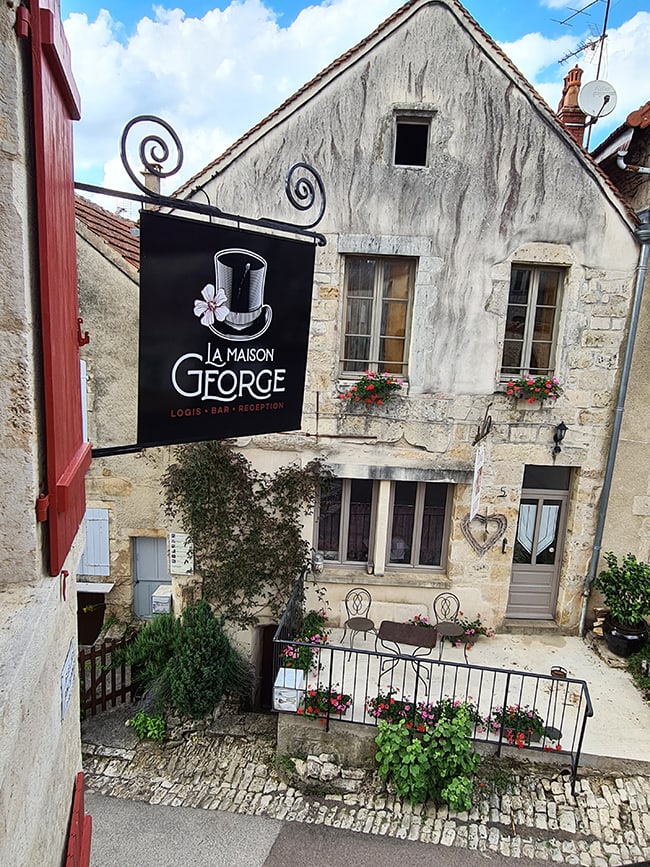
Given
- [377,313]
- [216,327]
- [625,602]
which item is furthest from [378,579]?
[216,327]

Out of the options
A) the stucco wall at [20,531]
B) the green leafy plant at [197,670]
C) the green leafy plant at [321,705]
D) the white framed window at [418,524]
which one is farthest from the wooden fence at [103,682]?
the stucco wall at [20,531]

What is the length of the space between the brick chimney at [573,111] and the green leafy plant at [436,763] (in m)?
7.59

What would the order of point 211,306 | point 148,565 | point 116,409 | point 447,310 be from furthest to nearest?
point 148,565 < point 116,409 < point 447,310 < point 211,306

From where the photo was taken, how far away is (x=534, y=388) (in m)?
6.95

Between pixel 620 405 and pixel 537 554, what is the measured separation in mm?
2299

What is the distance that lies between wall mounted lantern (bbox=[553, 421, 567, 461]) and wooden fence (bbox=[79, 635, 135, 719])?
6423 millimetres

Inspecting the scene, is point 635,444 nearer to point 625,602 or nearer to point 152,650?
point 625,602

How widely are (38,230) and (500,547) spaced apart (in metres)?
6.86

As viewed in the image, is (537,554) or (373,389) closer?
(373,389)

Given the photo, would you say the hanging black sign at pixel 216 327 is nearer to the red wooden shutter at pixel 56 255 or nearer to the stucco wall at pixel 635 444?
the red wooden shutter at pixel 56 255

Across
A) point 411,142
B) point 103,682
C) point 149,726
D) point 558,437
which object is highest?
point 411,142

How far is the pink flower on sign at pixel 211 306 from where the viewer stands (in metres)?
3.27

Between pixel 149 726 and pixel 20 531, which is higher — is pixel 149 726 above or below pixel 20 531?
below

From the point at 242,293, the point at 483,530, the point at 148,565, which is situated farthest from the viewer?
the point at 148,565
